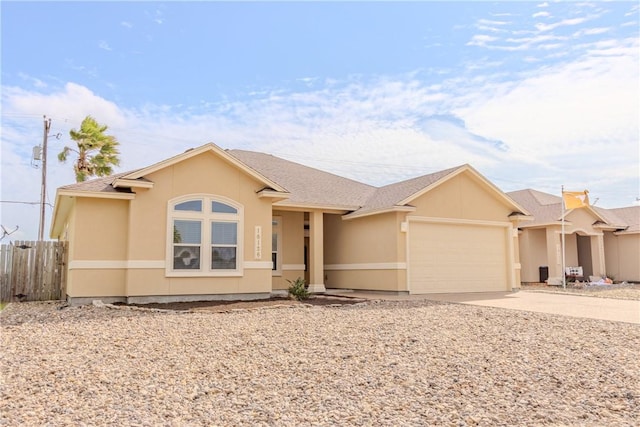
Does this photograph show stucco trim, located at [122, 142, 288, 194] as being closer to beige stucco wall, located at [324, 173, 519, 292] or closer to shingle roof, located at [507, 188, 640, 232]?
beige stucco wall, located at [324, 173, 519, 292]

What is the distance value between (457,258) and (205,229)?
894 cm

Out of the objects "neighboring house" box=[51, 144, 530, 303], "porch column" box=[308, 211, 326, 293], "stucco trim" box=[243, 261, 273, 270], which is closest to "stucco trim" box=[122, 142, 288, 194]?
"neighboring house" box=[51, 144, 530, 303]

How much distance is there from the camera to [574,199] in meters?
20.9

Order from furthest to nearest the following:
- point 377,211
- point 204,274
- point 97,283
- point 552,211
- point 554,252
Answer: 1. point 552,211
2. point 554,252
3. point 377,211
4. point 204,274
5. point 97,283

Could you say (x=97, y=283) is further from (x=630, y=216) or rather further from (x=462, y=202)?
(x=630, y=216)

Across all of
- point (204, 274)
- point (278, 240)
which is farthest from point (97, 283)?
point (278, 240)

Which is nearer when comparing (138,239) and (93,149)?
(138,239)

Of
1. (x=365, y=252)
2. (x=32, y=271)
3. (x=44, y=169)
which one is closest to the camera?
(x=32, y=271)

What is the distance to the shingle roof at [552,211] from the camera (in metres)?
Answer: 22.8

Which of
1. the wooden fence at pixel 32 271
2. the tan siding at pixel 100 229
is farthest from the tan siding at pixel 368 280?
the wooden fence at pixel 32 271

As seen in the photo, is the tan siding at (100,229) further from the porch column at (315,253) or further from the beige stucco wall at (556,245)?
the beige stucco wall at (556,245)

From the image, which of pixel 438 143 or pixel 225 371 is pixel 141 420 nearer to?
pixel 225 371

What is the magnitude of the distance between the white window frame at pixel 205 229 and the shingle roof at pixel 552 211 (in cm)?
1532

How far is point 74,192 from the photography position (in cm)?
1211
